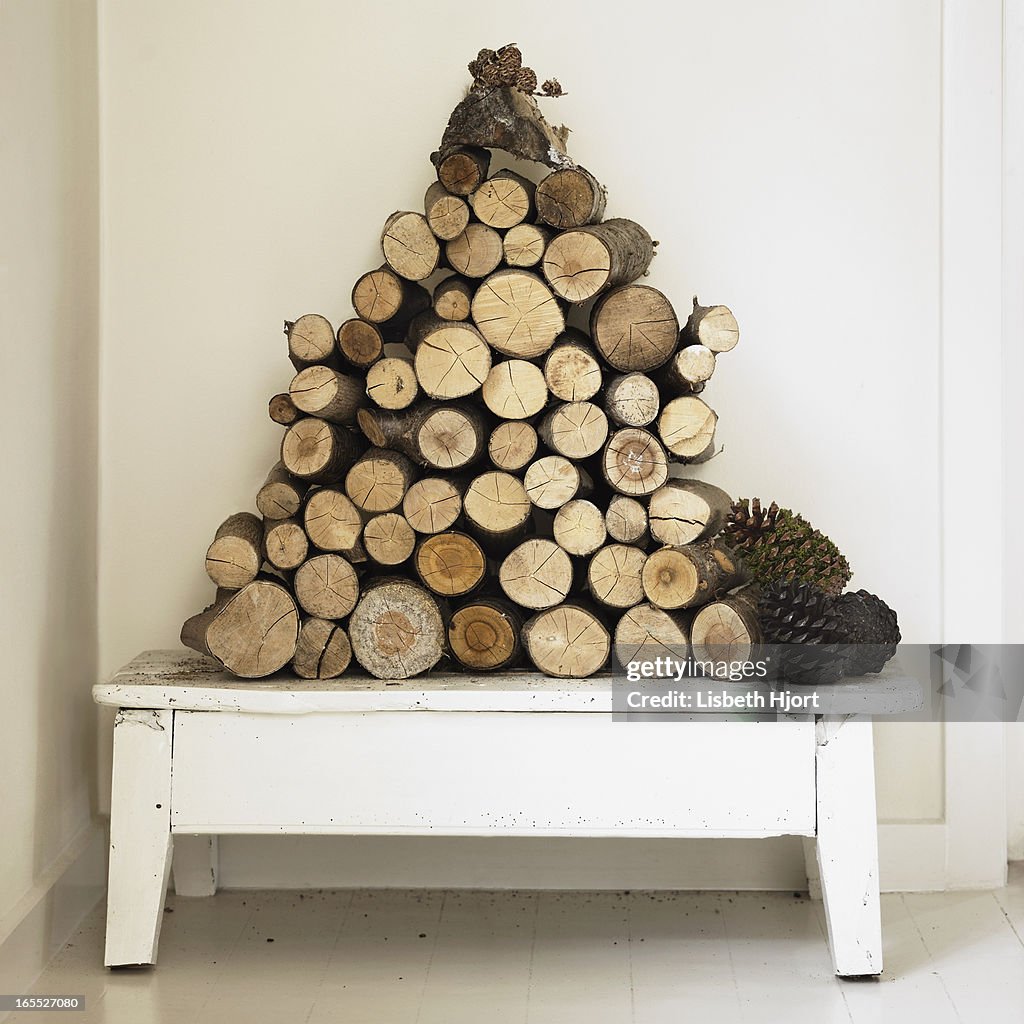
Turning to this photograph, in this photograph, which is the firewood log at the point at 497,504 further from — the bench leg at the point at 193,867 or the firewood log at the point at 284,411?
the bench leg at the point at 193,867

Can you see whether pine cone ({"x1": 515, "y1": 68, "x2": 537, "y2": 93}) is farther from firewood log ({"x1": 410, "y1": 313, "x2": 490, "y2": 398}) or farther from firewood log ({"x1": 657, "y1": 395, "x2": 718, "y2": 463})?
firewood log ({"x1": 657, "y1": 395, "x2": 718, "y2": 463})

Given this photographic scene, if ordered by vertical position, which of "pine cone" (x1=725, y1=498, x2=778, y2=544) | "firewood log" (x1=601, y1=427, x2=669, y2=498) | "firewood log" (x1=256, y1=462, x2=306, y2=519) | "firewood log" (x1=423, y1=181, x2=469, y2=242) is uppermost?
"firewood log" (x1=423, y1=181, x2=469, y2=242)

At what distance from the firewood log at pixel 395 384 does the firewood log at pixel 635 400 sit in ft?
1.20

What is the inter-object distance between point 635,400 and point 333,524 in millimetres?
588

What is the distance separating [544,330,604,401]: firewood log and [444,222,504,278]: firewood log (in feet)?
0.66

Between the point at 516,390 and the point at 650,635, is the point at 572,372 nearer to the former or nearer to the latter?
the point at 516,390

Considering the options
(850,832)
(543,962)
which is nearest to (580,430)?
(850,832)

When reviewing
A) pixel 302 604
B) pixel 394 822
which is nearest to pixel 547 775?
pixel 394 822

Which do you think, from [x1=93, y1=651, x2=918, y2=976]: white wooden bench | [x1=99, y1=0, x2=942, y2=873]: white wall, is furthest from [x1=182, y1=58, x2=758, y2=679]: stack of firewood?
[x1=99, y1=0, x2=942, y2=873]: white wall

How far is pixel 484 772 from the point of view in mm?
2062

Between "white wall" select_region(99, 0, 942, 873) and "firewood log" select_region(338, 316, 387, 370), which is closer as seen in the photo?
"firewood log" select_region(338, 316, 387, 370)

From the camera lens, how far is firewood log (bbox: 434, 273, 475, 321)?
7.12 feet

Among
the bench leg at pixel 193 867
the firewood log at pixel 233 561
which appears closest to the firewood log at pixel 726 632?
the firewood log at pixel 233 561

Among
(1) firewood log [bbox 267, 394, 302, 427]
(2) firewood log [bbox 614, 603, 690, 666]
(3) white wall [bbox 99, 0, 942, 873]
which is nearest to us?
(2) firewood log [bbox 614, 603, 690, 666]
